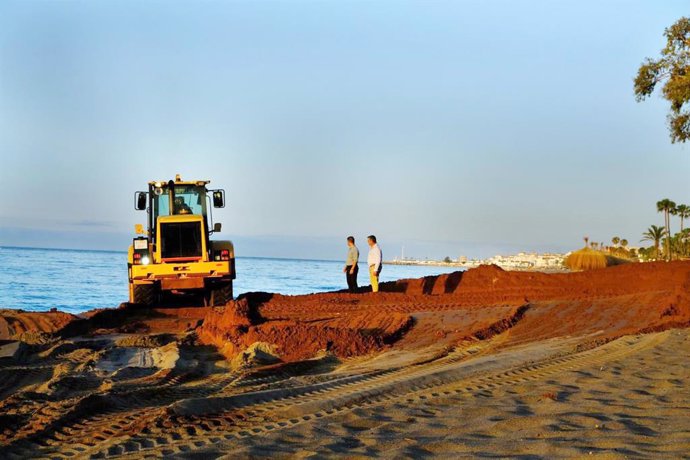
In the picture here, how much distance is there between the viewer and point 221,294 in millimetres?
19906

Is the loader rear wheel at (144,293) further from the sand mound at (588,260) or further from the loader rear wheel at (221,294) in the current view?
the sand mound at (588,260)

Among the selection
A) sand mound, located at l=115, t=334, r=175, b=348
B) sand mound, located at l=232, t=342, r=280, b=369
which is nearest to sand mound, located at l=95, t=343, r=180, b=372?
sand mound, located at l=115, t=334, r=175, b=348

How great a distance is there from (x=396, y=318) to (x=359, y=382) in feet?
20.6

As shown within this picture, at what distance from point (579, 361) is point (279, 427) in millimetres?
4691

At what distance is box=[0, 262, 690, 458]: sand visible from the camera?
5336 mm

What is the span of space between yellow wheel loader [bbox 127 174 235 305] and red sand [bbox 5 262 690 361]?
79 centimetres

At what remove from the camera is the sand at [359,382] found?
17.5 ft

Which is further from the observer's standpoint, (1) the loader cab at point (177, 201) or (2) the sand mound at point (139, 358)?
(1) the loader cab at point (177, 201)

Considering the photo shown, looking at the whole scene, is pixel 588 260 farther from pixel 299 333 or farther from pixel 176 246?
pixel 299 333

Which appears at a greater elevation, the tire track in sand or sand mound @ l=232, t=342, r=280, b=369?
the tire track in sand

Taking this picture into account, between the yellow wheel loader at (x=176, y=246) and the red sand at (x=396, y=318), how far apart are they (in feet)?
2.60

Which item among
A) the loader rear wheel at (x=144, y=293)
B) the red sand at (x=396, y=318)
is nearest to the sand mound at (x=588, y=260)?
the red sand at (x=396, y=318)

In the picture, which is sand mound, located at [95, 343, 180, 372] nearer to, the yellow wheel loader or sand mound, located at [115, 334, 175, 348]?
sand mound, located at [115, 334, 175, 348]

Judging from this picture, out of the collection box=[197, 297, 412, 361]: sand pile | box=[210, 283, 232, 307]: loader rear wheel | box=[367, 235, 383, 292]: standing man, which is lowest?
box=[197, 297, 412, 361]: sand pile
